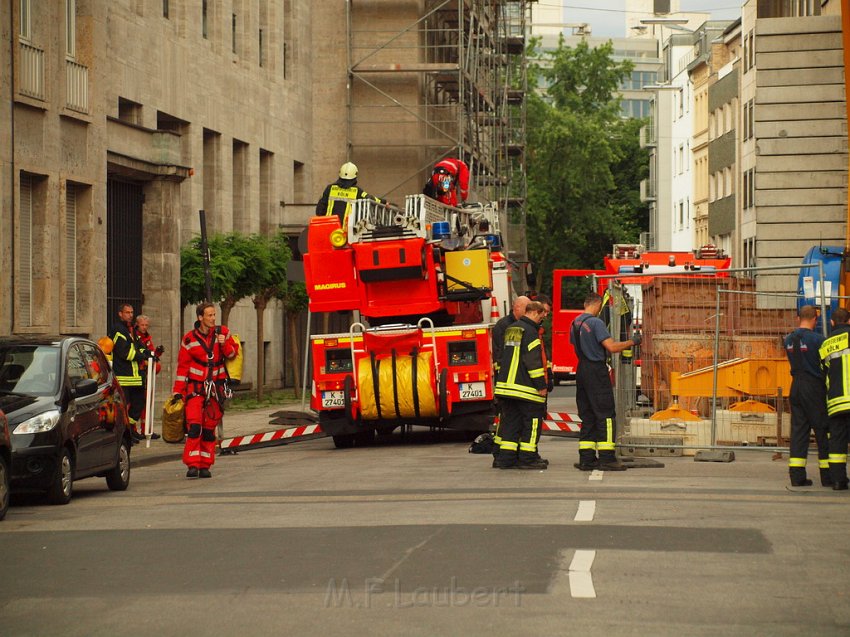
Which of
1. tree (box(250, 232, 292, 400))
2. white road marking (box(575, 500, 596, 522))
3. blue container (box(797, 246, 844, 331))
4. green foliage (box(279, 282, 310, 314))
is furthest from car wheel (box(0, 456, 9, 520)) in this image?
green foliage (box(279, 282, 310, 314))

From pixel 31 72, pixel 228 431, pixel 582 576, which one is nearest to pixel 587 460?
pixel 582 576

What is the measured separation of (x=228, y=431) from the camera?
26.1m

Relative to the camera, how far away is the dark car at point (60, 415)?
1398 cm

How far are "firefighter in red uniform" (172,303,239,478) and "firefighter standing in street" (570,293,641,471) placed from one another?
3622mm

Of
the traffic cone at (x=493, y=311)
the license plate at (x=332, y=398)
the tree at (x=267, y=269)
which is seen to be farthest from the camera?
the tree at (x=267, y=269)

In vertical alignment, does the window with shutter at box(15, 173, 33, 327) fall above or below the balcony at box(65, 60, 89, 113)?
below

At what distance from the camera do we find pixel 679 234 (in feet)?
282

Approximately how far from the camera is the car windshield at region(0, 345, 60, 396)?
1462 centimetres

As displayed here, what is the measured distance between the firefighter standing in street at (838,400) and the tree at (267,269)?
20067 millimetres

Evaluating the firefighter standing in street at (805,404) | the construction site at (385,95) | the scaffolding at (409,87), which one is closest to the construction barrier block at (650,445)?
the firefighter standing in street at (805,404)

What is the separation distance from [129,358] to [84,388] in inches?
290

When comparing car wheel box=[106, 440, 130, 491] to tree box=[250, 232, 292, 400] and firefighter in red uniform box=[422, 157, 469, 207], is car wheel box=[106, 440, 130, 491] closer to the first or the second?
Answer: firefighter in red uniform box=[422, 157, 469, 207]

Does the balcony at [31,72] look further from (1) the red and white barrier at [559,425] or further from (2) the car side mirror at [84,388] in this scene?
(2) the car side mirror at [84,388]

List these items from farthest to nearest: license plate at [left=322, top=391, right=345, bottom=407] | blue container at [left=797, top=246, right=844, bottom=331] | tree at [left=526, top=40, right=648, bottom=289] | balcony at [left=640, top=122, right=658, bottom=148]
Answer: balcony at [left=640, top=122, right=658, bottom=148] < tree at [left=526, top=40, right=648, bottom=289] < license plate at [left=322, top=391, right=345, bottom=407] < blue container at [left=797, top=246, right=844, bottom=331]
